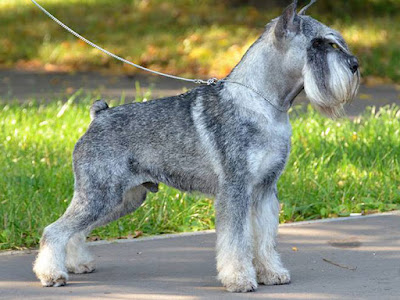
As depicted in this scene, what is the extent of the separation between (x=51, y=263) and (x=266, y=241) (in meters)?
1.45

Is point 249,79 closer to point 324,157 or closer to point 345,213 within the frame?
point 345,213

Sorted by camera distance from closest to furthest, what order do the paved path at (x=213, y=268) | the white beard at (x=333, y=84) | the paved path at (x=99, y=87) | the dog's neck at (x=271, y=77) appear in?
1. the white beard at (x=333, y=84)
2. the paved path at (x=213, y=268)
3. the dog's neck at (x=271, y=77)
4. the paved path at (x=99, y=87)

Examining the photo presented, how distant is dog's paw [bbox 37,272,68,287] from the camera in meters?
5.97

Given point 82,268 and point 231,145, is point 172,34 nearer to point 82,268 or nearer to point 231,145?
point 82,268

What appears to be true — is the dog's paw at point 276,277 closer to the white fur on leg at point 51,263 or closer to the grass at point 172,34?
the white fur on leg at point 51,263

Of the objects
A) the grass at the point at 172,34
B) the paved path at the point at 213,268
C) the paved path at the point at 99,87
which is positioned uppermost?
the grass at the point at 172,34

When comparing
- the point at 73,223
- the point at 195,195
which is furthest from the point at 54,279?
the point at 195,195

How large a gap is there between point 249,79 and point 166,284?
58.5 inches

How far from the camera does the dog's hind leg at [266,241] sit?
19.9 feet

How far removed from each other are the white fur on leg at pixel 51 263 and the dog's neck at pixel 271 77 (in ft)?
5.45

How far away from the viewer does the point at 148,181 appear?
6.23 metres

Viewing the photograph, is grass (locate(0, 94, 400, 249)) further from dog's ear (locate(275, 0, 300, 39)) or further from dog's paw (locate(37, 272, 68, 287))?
dog's ear (locate(275, 0, 300, 39))

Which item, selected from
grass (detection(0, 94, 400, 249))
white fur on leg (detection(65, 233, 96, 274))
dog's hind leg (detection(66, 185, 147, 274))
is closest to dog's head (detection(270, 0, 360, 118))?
grass (detection(0, 94, 400, 249))

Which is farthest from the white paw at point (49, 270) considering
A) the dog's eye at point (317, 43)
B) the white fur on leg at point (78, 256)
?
the dog's eye at point (317, 43)
